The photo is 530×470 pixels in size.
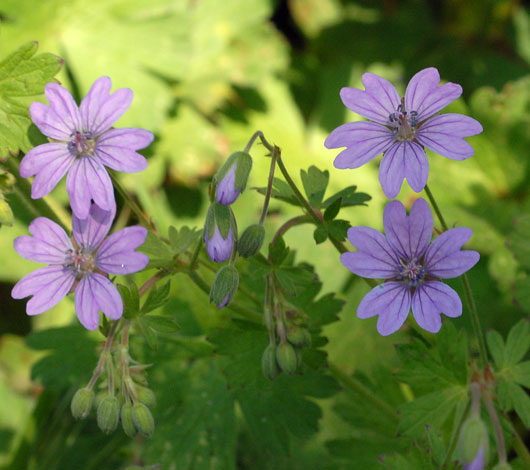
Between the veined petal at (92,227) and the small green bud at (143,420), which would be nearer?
the small green bud at (143,420)

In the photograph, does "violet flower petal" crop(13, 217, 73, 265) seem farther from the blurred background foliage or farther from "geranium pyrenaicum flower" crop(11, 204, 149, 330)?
the blurred background foliage

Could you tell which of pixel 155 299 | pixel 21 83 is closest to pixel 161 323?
pixel 155 299

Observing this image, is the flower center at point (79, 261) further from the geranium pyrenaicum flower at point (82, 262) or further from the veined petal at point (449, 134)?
the veined petal at point (449, 134)

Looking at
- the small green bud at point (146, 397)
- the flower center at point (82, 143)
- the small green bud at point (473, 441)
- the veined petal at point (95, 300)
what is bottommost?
the small green bud at point (146, 397)

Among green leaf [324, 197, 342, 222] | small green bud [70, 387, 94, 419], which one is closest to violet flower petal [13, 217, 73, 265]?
small green bud [70, 387, 94, 419]

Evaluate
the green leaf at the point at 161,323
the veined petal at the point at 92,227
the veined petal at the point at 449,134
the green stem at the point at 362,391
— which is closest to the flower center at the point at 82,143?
the veined petal at the point at 92,227

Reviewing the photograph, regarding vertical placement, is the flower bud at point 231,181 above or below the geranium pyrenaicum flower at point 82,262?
above

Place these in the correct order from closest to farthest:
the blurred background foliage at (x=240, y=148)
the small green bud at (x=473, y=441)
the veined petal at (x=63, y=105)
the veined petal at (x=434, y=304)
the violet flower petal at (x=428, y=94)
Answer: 1. the small green bud at (x=473, y=441)
2. the veined petal at (x=434, y=304)
3. the violet flower petal at (x=428, y=94)
4. the veined petal at (x=63, y=105)
5. the blurred background foliage at (x=240, y=148)
